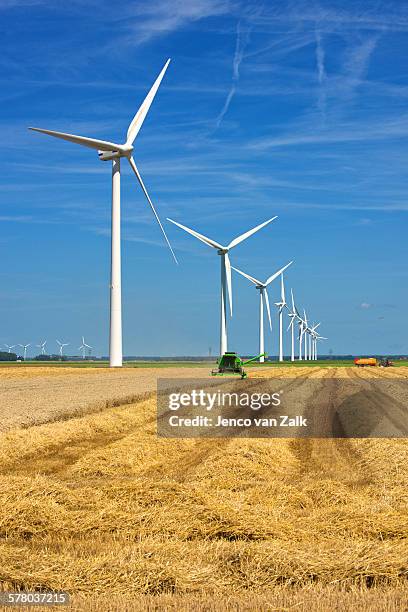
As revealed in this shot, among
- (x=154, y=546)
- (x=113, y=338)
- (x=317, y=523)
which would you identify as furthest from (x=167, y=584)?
(x=113, y=338)

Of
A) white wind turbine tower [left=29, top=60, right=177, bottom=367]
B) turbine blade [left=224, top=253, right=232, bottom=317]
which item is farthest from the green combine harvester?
turbine blade [left=224, top=253, right=232, bottom=317]

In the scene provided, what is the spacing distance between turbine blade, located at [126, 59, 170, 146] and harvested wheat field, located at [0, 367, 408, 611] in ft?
163

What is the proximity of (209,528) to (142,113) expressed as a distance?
57.1 m

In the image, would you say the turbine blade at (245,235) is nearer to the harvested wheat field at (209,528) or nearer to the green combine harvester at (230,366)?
the green combine harvester at (230,366)

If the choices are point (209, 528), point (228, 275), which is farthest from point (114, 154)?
point (209, 528)

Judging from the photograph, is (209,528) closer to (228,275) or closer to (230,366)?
(230,366)

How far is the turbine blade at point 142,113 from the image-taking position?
62.4 metres

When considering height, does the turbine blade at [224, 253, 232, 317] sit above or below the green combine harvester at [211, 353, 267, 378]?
above

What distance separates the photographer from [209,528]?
1037 cm

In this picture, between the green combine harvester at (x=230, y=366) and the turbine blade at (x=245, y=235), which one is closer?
the green combine harvester at (x=230, y=366)

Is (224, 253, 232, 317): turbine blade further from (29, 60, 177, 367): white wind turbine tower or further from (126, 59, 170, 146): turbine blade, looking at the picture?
(126, 59, 170, 146): turbine blade

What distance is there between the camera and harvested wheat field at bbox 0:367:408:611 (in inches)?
320

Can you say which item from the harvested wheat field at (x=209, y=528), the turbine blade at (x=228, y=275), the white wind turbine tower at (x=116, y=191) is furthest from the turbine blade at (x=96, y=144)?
the harvested wheat field at (x=209, y=528)

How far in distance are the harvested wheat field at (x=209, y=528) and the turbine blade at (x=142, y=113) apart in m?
49.8
